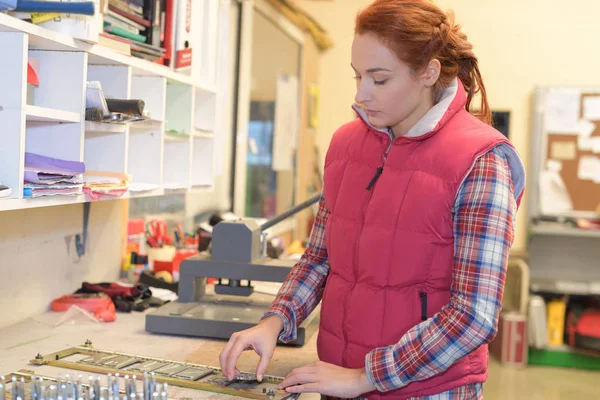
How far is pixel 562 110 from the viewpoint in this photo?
4969mm

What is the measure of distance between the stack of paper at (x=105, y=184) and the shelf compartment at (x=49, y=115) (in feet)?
0.55

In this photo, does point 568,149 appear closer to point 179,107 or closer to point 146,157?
point 179,107

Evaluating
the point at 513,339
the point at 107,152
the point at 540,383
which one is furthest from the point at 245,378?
the point at 513,339

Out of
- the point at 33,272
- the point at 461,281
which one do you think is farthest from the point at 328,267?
the point at 33,272

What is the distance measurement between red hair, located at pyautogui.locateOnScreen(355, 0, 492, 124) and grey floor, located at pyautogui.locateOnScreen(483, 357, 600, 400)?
3122mm

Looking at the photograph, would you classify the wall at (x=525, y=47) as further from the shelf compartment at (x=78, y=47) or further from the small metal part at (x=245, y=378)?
the small metal part at (x=245, y=378)

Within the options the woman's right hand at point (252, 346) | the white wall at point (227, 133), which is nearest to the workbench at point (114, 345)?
the woman's right hand at point (252, 346)

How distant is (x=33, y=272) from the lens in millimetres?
1882

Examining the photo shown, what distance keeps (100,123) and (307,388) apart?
2.77ft

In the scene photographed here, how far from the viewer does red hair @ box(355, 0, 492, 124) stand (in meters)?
1.26

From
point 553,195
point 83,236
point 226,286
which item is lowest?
point 226,286

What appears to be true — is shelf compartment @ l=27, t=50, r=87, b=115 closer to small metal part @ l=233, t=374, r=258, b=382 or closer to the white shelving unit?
the white shelving unit

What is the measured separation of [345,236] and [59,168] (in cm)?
64

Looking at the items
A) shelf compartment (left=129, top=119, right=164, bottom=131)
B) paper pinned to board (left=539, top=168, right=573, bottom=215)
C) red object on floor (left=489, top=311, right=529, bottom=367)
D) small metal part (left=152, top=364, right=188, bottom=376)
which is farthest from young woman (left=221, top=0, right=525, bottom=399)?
paper pinned to board (left=539, top=168, right=573, bottom=215)
